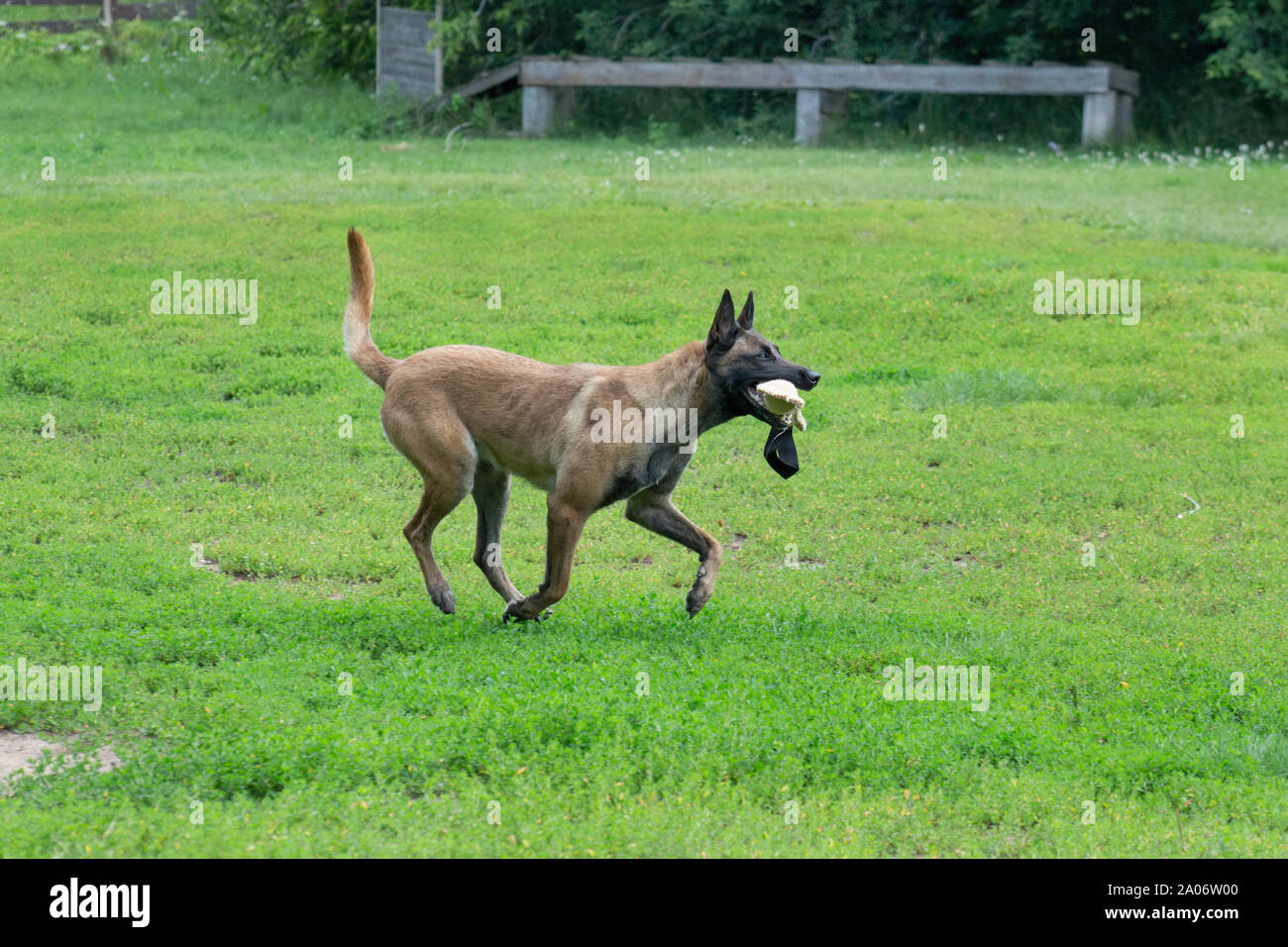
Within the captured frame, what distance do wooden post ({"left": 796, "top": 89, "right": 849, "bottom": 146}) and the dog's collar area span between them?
17.8 m

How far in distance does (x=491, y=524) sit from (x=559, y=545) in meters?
0.87

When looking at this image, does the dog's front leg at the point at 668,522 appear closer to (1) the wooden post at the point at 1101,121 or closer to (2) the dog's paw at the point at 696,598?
(2) the dog's paw at the point at 696,598

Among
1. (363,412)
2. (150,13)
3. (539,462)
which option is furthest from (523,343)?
(150,13)

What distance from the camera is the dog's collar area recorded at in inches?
317

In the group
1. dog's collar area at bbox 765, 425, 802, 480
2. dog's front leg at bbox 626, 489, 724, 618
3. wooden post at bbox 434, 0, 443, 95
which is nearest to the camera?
dog's collar area at bbox 765, 425, 802, 480

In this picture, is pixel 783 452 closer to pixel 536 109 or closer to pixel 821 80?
pixel 821 80

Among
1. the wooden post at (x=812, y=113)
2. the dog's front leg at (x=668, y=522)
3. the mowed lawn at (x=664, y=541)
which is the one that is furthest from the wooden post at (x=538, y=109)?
the dog's front leg at (x=668, y=522)

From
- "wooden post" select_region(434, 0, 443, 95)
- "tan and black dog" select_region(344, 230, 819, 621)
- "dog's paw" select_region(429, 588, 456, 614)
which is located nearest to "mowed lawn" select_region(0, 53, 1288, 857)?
"dog's paw" select_region(429, 588, 456, 614)

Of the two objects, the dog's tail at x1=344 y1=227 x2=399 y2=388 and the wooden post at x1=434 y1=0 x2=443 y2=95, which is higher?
the wooden post at x1=434 y1=0 x2=443 y2=95

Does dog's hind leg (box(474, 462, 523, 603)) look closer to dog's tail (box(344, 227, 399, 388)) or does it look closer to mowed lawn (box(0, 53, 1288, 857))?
mowed lawn (box(0, 53, 1288, 857))

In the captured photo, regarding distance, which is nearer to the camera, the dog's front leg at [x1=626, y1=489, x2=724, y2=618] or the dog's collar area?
the dog's collar area

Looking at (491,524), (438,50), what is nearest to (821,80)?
(438,50)

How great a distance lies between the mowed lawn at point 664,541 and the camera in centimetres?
635

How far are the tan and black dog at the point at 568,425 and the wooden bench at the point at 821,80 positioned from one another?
17291 mm
